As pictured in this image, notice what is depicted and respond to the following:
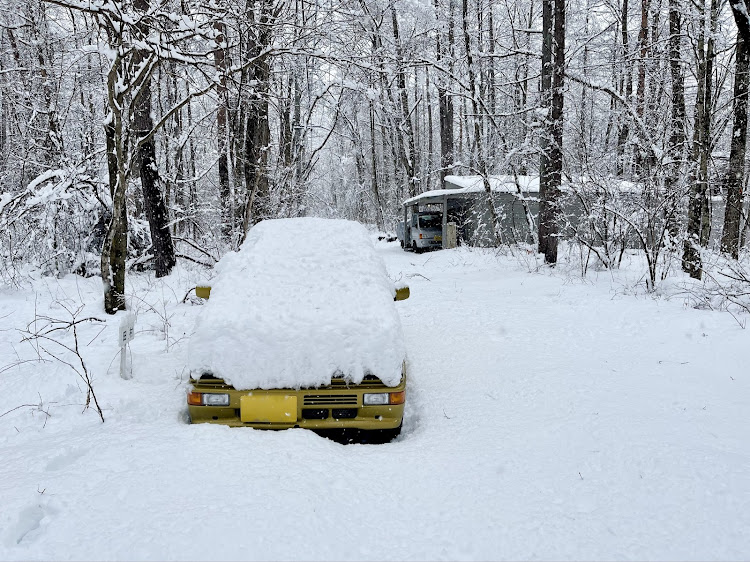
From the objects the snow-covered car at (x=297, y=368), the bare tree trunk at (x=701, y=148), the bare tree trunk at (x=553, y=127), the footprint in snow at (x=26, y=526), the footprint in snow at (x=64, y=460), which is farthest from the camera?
the bare tree trunk at (x=553, y=127)

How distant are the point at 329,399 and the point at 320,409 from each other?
0.31ft

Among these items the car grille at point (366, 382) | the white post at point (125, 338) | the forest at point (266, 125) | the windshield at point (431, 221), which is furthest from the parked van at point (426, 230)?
the car grille at point (366, 382)

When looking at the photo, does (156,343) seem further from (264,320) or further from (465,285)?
(465,285)

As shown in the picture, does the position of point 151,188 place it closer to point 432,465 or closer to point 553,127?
point 432,465

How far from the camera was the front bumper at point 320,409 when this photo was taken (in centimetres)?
308

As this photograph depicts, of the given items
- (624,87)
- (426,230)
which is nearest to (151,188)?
(426,230)

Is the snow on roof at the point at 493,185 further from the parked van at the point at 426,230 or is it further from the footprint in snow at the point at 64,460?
the footprint in snow at the point at 64,460

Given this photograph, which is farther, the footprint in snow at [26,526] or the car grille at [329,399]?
the car grille at [329,399]

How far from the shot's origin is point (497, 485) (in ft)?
8.68

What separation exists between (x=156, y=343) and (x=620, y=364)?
16.5ft

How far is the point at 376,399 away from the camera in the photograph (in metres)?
3.12

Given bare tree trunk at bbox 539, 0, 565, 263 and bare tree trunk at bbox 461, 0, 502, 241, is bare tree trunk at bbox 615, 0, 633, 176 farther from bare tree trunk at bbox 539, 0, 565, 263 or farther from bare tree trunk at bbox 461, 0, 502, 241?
bare tree trunk at bbox 461, 0, 502, 241

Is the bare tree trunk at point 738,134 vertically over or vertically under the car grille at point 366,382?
over

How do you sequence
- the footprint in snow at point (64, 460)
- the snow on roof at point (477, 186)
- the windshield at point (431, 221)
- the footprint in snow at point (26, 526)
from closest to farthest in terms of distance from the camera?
the footprint in snow at point (26, 526)
the footprint in snow at point (64, 460)
the snow on roof at point (477, 186)
the windshield at point (431, 221)
